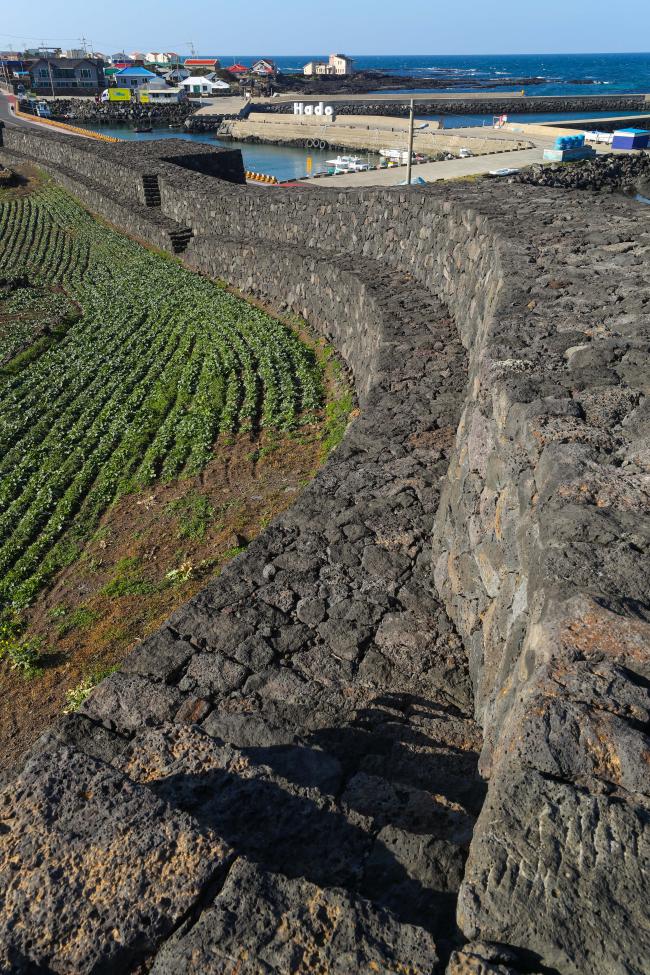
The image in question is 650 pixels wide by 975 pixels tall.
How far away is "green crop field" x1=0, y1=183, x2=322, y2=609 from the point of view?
33.8 ft

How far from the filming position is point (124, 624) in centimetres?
767

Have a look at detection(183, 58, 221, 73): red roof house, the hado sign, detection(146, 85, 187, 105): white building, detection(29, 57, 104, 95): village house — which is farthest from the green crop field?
detection(183, 58, 221, 73): red roof house

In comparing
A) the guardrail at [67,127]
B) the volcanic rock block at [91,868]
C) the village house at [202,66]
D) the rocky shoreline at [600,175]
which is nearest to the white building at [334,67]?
the village house at [202,66]

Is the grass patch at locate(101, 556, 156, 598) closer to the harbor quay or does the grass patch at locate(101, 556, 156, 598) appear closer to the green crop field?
the green crop field

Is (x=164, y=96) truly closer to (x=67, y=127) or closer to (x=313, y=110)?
(x=313, y=110)

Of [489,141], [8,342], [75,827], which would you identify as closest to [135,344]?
[8,342]

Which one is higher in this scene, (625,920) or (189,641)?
(625,920)

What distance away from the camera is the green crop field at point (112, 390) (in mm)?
10297

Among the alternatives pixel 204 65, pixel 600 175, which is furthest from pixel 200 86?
pixel 600 175

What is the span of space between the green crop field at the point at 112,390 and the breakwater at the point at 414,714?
3959 millimetres

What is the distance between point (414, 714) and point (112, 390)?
11.3 m

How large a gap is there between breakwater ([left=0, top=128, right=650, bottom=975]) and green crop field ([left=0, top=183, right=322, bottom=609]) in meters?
3.96

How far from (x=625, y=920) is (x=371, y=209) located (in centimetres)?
1547

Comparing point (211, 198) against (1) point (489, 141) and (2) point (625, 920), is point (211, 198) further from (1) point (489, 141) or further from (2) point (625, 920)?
(1) point (489, 141)
